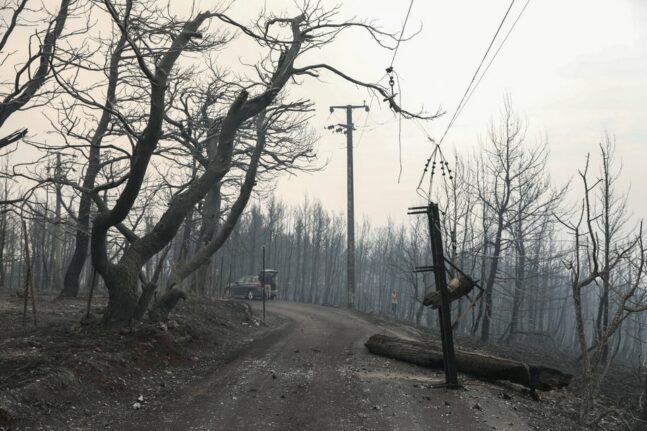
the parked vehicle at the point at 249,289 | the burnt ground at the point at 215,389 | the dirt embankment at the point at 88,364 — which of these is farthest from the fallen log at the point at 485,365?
the parked vehicle at the point at 249,289

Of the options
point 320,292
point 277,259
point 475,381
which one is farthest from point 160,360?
point 320,292

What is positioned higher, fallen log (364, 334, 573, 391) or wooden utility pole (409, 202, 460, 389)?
wooden utility pole (409, 202, 460, 389)

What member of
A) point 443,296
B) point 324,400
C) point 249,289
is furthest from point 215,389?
point 249,289

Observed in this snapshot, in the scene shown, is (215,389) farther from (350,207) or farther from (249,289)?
(249,289)

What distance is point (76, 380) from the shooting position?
772 centimetres

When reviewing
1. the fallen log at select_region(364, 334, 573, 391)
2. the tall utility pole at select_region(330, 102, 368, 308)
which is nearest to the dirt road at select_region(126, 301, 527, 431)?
the fallen log at select_region(364, 334, 573, 391)

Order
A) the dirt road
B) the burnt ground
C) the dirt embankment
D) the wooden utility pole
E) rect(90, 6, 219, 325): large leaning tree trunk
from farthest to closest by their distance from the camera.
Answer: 1. rect(90, 6, 219, 325): large leaning tree trunk
2. the wooden utility pole
3. the dirt road
4. the burnt ground
5. the dirt embankment

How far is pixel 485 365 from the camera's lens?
10.0 m

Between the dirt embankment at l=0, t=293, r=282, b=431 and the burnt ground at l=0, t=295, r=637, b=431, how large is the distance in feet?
0.06

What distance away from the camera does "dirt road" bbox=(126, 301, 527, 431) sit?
7102 millimetres

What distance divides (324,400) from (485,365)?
354cm

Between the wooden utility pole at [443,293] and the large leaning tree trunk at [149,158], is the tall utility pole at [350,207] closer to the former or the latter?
the large leaning tree trunk at [149,158]

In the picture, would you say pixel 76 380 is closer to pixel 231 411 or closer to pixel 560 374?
pixel 231 411

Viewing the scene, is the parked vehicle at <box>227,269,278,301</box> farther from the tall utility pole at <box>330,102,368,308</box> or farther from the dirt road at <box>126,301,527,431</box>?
the dirt road at <box>126,301,527,431</box>
